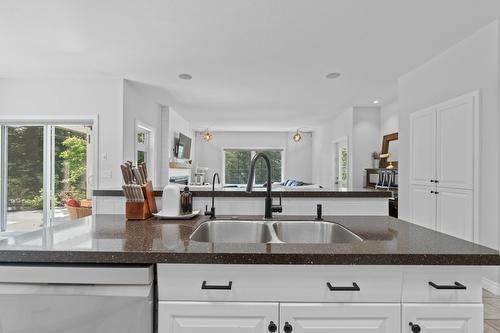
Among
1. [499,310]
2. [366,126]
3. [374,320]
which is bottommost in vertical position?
[499,310]

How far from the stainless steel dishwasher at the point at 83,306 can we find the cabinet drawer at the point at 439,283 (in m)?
0.90

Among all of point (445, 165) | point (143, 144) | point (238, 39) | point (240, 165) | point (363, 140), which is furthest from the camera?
point (240, 165)

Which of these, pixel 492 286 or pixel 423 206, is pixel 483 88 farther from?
pixel 492 286

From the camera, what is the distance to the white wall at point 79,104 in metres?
3.81

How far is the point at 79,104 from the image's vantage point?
3816mm

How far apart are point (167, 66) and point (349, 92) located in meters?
2.90

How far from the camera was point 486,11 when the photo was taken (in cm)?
225

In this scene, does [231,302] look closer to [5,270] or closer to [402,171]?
[5,270]

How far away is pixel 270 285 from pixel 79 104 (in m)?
3.96

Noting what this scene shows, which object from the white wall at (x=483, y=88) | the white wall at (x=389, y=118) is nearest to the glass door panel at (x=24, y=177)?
the white wall at (x=483, y=88)

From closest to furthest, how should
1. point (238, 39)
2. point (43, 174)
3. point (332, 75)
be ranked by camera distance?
1. point (238, 39)
2. point (332, 75)
3. point (43, 174)

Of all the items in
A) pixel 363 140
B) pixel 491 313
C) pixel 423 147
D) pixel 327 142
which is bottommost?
pixel 491 313

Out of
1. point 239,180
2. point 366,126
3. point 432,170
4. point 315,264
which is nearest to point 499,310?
point 432,170

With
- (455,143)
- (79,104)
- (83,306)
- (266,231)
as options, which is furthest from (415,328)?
(79,104)
